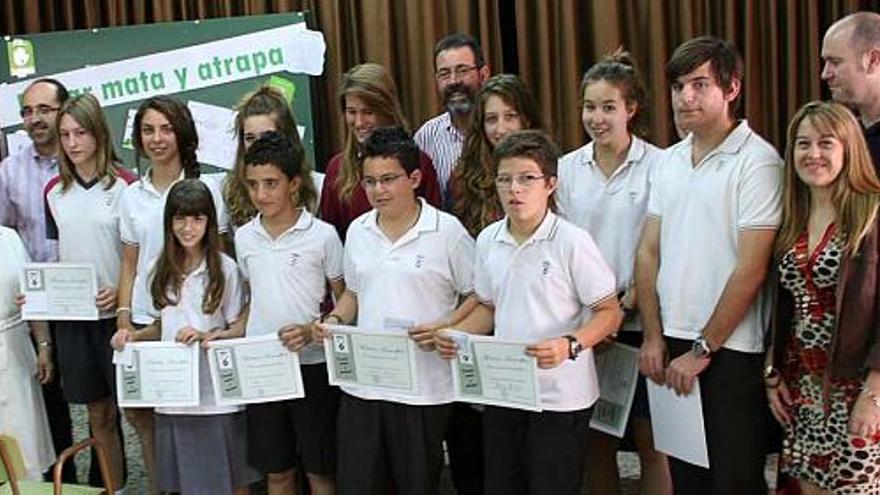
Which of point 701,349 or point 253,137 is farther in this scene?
point 253,137

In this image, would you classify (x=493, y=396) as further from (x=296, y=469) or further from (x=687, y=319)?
(x=296, y=469)

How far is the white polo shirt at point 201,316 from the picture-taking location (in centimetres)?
315

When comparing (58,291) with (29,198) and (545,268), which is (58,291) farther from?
(545,268)

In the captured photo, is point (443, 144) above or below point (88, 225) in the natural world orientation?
above

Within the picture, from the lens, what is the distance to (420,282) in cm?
287

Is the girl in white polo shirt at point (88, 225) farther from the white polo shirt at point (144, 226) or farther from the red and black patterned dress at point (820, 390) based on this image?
the red and black patterned dress at point (820, 390)

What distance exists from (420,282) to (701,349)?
0.78 m

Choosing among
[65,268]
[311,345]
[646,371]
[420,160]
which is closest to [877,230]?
[646,371]

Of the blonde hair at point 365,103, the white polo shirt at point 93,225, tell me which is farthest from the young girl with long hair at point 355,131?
the white polo shirt at point 93,225

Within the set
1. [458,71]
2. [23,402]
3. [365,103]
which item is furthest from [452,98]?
[23,402]

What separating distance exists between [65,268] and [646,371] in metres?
1.89

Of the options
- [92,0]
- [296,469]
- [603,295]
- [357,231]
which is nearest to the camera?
[603,295]

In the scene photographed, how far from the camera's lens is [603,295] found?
268 centimetres

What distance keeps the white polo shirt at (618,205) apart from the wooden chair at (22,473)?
1.50 metres
